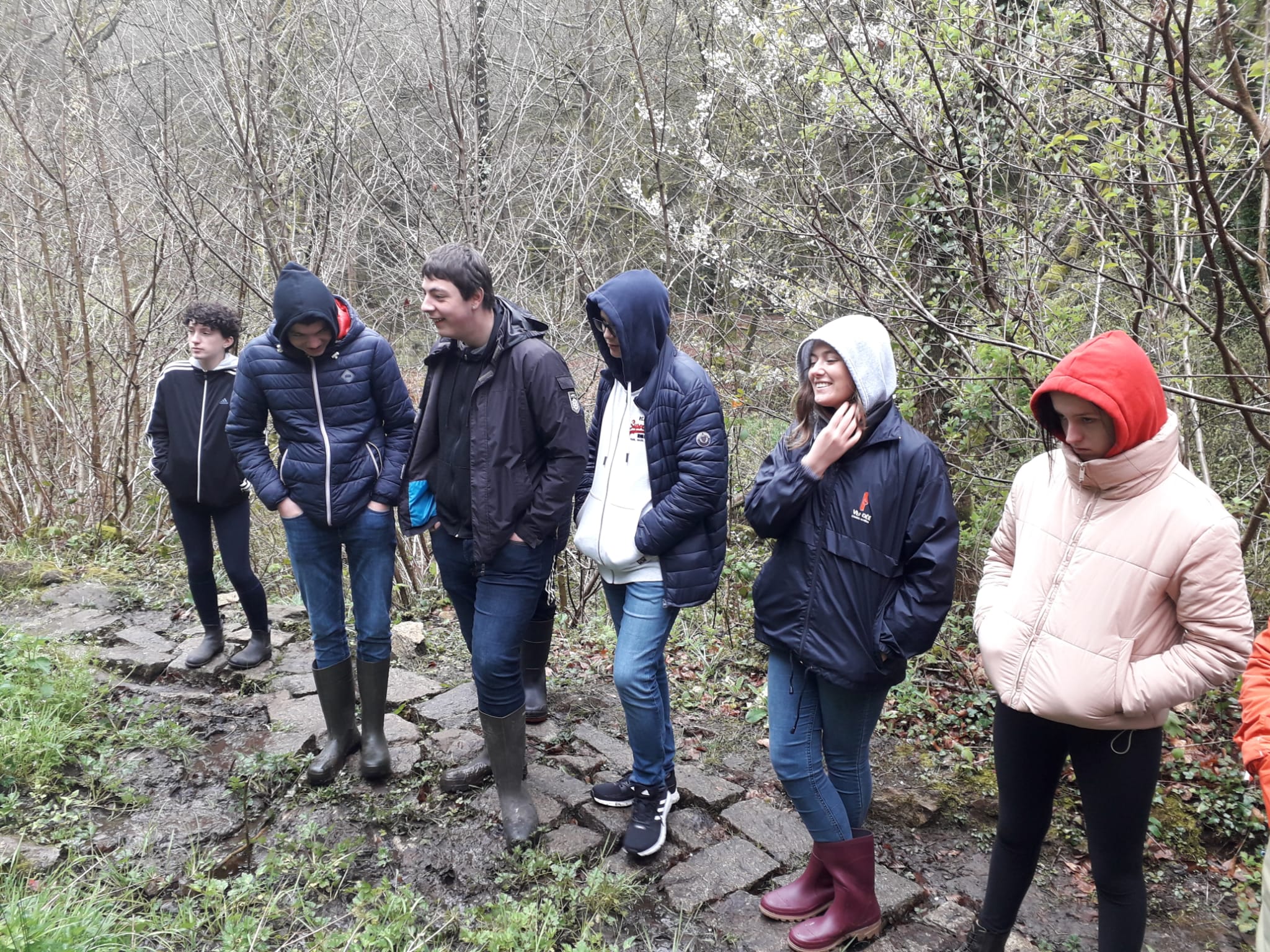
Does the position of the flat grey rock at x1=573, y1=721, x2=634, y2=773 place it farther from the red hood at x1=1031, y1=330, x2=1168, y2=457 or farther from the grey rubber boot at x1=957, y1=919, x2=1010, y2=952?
the red hood at x1=1031, y1=330, x2=1168, y2=457

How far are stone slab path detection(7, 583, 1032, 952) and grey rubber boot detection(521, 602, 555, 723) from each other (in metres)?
0.09

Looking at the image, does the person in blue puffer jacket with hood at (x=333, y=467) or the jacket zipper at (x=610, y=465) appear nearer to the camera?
the jacket zipper at (x=610, y=465)

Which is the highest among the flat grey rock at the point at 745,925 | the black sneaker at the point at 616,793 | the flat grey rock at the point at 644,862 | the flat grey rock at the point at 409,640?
the black sneaker at the point at 616,793

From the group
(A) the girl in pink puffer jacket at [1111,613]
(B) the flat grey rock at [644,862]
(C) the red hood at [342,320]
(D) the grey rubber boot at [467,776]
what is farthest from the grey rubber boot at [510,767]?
(A) the girl in pink puffer jacket at [1111,613]

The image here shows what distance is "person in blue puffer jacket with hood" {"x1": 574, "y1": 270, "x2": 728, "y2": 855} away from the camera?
2.90 metres

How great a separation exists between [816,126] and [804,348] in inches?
102

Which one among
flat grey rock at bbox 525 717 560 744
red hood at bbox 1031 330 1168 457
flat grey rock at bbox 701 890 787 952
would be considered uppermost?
red hood at bbox 1031 330 1168 457

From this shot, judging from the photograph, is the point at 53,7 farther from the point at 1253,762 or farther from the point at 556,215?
the point at 1253,762

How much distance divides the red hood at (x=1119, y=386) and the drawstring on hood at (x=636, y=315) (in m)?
1.29

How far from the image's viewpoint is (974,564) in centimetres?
508

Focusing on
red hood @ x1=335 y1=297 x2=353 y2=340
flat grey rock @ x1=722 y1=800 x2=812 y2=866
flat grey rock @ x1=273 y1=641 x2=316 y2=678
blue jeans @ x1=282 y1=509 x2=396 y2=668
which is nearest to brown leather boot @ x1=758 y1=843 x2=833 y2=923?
flat grey rock @ x1=722 y1=800 x2=812 y2=866

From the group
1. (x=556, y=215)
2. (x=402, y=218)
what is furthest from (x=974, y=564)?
(x=402, y=218)

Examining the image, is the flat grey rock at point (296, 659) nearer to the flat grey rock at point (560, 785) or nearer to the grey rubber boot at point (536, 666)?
the grey rubber boot at point (536, 666)

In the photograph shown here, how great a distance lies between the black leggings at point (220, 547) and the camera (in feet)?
15.6
